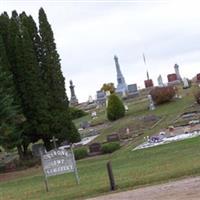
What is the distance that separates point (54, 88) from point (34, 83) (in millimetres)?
1588

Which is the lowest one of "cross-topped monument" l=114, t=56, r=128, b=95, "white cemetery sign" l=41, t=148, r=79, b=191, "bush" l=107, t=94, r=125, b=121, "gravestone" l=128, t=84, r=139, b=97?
"white cemetery sign" l=41, t=148, r=79, b=191

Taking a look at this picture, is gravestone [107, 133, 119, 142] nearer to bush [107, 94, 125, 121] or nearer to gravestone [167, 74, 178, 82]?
bush [107, 94, 125, 121]

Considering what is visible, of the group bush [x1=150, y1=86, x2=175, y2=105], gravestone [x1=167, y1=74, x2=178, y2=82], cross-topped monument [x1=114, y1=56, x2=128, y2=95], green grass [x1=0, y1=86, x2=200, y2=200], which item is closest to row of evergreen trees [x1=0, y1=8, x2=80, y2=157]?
green grass [x1=0, y1=86, x2=200, y2=200]

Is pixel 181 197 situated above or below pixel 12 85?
below

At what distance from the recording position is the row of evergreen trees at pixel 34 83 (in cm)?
4206

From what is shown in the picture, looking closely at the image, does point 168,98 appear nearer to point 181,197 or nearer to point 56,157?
point 56,157

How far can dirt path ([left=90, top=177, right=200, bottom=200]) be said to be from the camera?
1341 cm

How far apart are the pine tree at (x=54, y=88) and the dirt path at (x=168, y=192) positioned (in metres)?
26.6

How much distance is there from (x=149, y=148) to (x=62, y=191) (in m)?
13.2

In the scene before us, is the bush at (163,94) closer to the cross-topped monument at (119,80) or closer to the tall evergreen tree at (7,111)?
the tall evergreen tree at (7,111)

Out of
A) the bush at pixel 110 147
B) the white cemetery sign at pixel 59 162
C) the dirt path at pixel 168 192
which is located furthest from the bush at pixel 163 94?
the dirt path at pixel 168 192

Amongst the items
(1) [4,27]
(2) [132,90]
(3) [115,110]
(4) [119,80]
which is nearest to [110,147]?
(1) [4,27]

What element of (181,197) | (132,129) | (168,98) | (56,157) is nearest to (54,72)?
(132,129)

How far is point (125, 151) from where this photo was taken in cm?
3359
